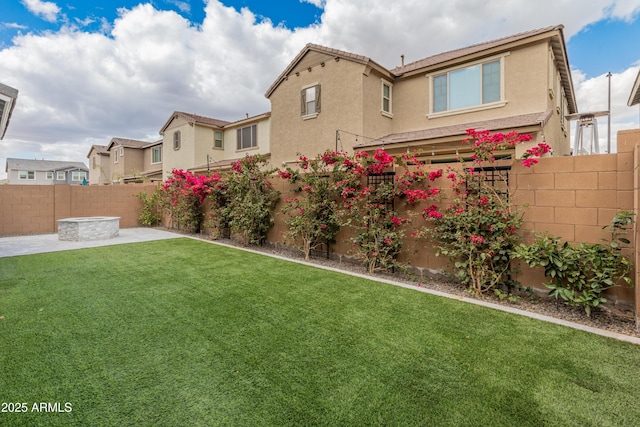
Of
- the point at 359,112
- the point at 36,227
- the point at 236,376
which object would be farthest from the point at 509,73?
the point at 36,227

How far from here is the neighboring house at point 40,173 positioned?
154 feet

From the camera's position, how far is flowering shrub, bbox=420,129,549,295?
15.5 feet

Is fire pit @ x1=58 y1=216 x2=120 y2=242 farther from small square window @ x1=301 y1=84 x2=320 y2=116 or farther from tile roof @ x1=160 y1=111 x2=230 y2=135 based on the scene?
tile roof @ x1=160 y1=111 x2=230 y2=135

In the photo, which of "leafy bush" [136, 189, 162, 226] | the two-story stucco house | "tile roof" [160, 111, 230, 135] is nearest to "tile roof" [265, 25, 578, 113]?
"tile roof" [160, 111, 230, 135]

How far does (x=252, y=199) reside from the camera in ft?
29.4

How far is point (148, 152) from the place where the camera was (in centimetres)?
2706

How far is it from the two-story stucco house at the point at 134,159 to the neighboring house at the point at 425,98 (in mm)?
15897

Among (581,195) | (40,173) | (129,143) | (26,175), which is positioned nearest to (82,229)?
(581,195)

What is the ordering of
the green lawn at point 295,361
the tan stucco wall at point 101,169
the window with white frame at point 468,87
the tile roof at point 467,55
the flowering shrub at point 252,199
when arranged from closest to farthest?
the green lawn at point 295,361 → the flowering shrub at point 252,199 → the tile roof at point 467,55 → the window with white frame at point 468,87 → the tan stucco wall at point 101,169

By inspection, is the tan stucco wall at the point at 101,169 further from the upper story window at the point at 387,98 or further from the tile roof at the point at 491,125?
the tile roof at the point at 491,125

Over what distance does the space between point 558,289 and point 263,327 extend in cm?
399

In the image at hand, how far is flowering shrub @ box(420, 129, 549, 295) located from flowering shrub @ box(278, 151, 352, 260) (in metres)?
2.44

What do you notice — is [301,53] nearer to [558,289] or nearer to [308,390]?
[558,289]

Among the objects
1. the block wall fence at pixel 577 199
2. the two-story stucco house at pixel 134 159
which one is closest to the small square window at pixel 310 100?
the block wall fence at pixel 577 199
